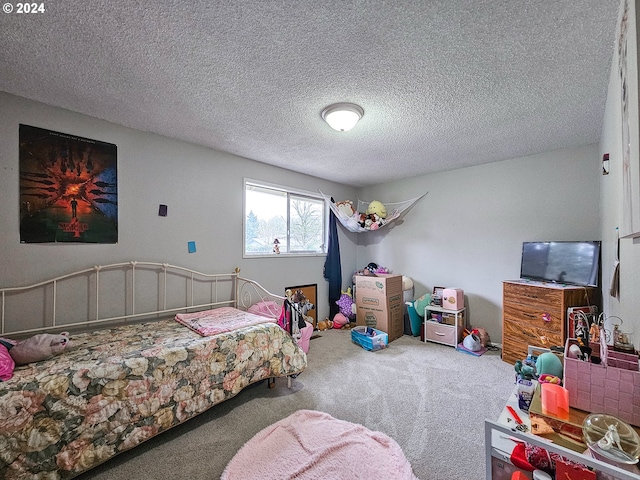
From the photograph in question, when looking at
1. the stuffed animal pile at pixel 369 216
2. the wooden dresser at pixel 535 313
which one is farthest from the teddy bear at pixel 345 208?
the wooden dresser at pixel 535 313

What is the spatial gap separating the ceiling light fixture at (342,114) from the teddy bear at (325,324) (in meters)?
2.96

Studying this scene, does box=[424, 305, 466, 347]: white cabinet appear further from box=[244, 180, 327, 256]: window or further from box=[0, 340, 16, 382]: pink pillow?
box=[0, 340, 16, 382]: pink pillow

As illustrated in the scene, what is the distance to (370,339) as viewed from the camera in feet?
10.9

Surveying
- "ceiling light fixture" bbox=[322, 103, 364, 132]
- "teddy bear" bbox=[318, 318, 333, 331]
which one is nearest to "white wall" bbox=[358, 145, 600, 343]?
"teddy bear" bbox=[318, 318, 333, 331]

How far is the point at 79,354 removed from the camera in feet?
5.75

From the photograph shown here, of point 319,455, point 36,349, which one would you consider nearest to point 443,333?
point 319,455

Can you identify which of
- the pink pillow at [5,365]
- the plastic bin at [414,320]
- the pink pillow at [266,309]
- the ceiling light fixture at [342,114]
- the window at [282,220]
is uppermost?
the ceiling light fixture at [342,114]

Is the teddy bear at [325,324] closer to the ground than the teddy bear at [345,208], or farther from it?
closer to the ground

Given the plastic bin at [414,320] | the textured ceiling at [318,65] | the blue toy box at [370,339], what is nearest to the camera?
the textured ceiling at [318,65]

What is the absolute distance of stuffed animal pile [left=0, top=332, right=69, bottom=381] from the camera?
151 cm

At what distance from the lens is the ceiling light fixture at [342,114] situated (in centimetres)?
214

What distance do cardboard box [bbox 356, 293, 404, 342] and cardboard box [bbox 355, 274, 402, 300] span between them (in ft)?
0.19

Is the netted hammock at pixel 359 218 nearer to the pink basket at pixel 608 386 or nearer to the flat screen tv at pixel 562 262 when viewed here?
the flat screen tv at pixel 562 262

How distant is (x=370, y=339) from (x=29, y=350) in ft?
9.79
